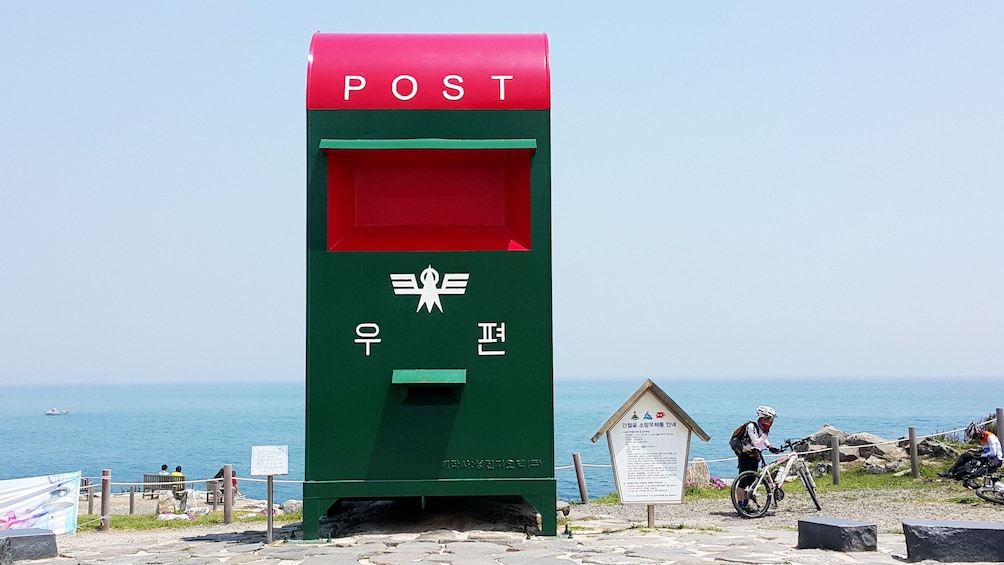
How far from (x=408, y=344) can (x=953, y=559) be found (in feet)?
18.2

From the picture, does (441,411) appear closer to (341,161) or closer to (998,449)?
(341,161)

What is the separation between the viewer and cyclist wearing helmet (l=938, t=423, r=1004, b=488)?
15344mm

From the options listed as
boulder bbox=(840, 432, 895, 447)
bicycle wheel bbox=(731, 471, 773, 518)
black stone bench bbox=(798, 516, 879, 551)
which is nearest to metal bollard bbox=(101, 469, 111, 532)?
bicycle wheel bbox=(731, 471, 773, 518)

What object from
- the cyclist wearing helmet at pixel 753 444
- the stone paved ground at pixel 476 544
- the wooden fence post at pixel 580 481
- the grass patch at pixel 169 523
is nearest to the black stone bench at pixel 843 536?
the stone paved ground at pixel 476 544

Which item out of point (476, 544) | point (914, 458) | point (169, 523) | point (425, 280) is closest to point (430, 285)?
point (425, 280)

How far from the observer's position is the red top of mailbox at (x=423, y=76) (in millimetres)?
10633

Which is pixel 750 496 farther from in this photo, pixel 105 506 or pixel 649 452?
pixel 105 506

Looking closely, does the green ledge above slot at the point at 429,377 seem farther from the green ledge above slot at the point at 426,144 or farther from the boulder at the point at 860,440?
the boulder at the point at 860,440

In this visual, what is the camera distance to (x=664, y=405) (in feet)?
39.1

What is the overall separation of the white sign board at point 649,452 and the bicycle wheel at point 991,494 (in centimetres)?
578

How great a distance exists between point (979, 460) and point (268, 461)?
11.6 m

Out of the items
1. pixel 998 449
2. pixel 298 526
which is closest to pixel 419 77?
pixel 298 526

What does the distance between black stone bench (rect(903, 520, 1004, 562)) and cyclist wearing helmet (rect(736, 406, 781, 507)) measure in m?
5.01

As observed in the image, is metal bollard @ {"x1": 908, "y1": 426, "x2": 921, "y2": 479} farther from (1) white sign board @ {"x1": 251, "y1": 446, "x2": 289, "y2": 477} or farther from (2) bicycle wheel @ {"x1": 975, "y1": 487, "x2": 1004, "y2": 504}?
(1) white sign board @ {"x1": 251, "y1": 446, "x2": 289, "y2": 477}
